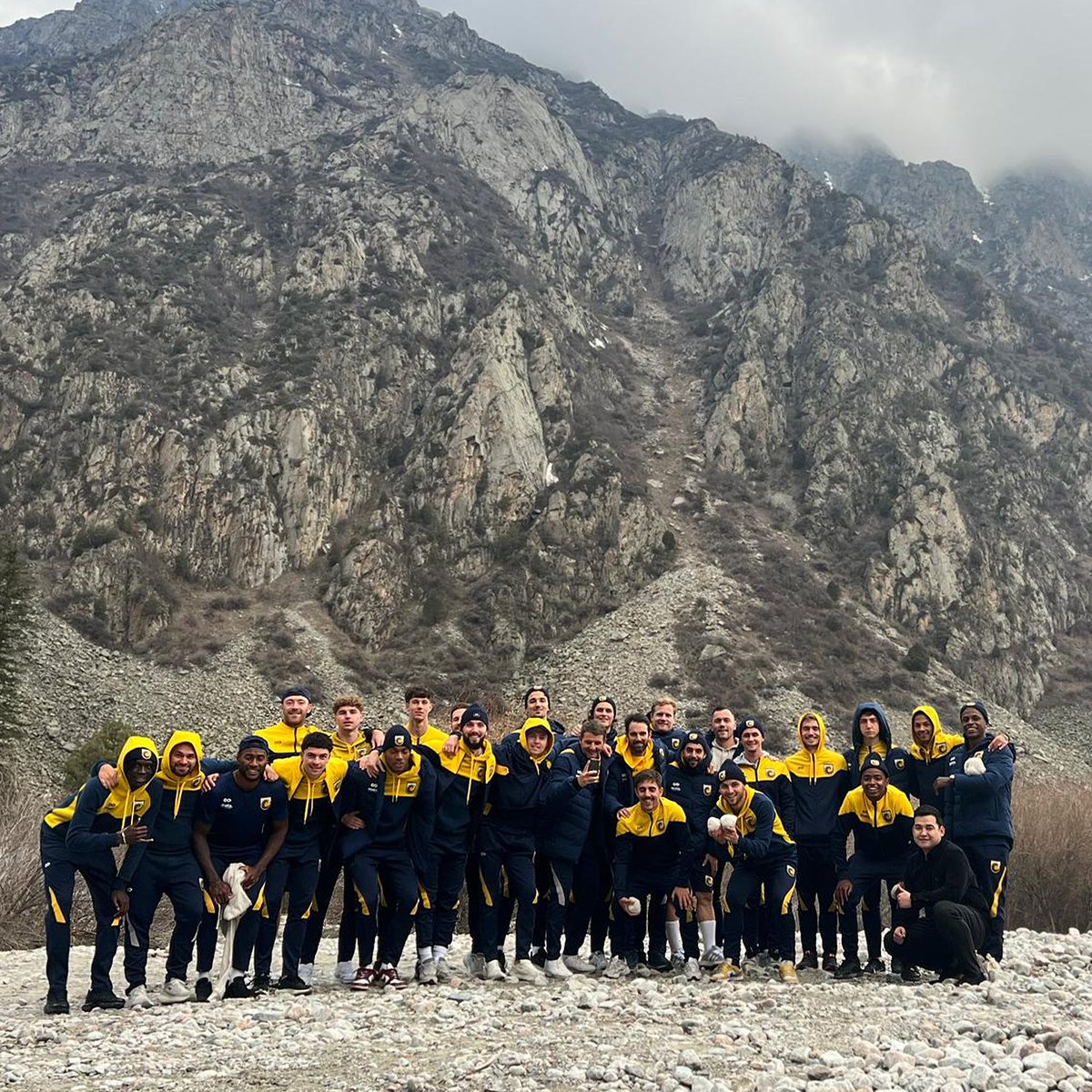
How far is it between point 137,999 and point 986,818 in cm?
864

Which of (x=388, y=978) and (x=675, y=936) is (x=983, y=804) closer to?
(x=675, y=936)

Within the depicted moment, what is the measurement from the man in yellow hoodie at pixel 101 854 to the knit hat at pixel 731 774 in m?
5.59

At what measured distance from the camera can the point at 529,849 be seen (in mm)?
8727

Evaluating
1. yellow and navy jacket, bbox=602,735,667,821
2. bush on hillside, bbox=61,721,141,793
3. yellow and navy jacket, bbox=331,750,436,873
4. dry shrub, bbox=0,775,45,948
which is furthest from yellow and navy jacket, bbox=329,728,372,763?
bush on hillside, bbox=61,721,141,793

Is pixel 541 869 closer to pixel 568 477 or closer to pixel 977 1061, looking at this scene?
pixel 977 1061

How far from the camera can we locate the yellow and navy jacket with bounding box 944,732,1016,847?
897 centimetres

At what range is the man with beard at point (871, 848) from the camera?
8.95 m

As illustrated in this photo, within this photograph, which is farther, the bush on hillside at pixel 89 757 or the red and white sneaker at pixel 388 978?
the bush on hillside at pixel 89 757

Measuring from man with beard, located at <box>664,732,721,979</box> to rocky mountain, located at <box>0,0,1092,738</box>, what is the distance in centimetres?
3938

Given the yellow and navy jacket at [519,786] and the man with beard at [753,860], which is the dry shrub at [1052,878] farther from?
the yellow and navy jacket at [519,786]

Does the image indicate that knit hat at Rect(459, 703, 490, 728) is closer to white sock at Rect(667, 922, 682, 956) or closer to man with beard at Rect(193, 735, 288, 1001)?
man with beard at Rect(193, 735, 288, 1001)

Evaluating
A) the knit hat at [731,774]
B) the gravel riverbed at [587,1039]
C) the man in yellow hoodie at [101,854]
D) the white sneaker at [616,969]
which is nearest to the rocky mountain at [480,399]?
the man in yellow hoodie at [101,854]

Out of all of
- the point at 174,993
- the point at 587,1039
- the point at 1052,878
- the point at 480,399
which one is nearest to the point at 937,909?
the point at 587,1039

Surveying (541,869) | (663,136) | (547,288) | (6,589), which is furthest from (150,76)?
(541,869)
